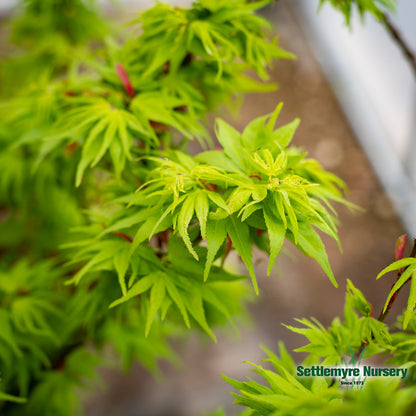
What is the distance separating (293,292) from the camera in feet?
7.04

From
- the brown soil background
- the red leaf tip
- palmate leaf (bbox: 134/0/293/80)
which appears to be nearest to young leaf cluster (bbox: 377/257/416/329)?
the red leaf tip

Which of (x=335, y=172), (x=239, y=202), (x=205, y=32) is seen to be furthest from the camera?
(x=335, y=172)

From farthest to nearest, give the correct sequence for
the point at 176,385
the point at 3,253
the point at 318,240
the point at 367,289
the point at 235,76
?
the point at 367,289
the point at 176,385
the point at 3,253
the point at 235,76
the point at 318,240

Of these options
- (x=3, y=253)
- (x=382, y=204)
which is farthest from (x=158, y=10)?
(x=382, y=204)

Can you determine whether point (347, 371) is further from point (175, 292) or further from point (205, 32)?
point (205, 32)

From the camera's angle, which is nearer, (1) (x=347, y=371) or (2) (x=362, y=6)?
(1) (x=347, y=371)

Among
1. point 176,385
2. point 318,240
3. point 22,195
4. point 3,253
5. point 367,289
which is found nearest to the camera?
point 318,240

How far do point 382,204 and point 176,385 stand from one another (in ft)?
4.94

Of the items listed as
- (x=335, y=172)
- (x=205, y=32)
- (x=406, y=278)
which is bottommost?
(x=335, y=172)

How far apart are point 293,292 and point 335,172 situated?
2.81ft

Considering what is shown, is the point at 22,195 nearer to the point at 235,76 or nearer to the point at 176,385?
the point at 235,76

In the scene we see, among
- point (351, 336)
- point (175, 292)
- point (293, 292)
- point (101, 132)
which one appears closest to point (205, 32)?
point (101, 132)

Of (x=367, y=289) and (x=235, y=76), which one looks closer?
(x=235, y=76)

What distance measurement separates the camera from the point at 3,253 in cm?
136
